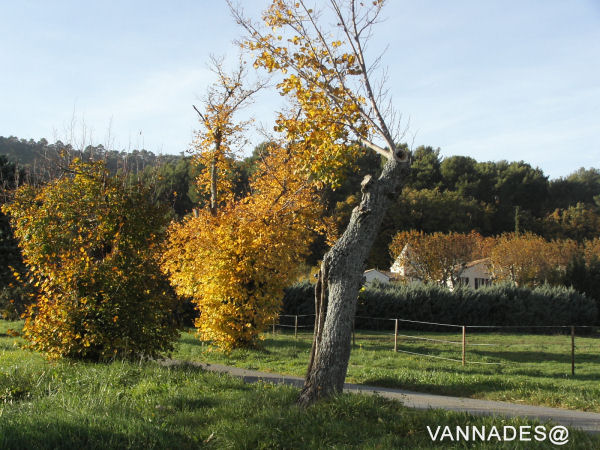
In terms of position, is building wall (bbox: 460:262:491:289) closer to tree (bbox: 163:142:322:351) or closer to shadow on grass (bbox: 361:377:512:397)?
tree (bbox: 163:142:322:351)

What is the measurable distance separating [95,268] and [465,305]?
91.1ft

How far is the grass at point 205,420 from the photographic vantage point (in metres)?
5.36

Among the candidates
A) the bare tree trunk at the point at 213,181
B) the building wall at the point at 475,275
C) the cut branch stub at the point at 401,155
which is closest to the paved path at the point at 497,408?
the cut branch stub at the point at 401,155

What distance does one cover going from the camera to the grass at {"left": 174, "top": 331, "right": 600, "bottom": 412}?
10.2 m

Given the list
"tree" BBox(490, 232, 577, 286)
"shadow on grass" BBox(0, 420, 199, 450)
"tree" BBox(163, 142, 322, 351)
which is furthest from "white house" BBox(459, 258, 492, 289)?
"shadow on grass" BBox(0, 420, 199, 450)

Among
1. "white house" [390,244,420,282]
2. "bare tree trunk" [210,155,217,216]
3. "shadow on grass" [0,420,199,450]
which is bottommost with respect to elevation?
"shadow on grass" [0,420,199,450]

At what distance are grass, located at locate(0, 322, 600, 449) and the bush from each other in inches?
979

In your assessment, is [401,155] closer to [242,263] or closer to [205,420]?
[205,420]

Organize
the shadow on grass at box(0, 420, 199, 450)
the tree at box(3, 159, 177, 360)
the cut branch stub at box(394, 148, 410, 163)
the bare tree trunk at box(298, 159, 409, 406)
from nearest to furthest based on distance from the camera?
the shadow on grass at box(0, 420, 199, 450) < the bare tree trunk at box(298, 159, 409, 406) < the cut branch stub at box(394, 148, 410, 163) < the tree at box(3, 159, 177, 360)

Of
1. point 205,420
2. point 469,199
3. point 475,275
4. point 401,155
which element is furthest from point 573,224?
point 205,420

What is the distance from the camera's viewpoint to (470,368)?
1486cm

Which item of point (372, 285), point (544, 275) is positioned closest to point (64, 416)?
point (372, 285)

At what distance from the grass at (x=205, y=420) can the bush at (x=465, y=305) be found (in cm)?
2486

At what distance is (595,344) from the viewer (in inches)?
952
